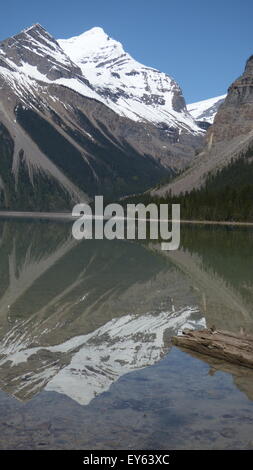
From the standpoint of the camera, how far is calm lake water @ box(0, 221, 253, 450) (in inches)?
620

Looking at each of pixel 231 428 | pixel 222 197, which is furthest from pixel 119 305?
pixel 222 197

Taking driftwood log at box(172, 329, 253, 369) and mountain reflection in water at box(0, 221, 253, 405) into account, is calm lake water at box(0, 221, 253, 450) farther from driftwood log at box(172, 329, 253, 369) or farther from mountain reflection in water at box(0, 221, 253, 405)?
driftwood log at box(172, 329, 253, 369)

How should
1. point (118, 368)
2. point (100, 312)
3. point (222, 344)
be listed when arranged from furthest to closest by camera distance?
point (100, 312) < point (222, 344) < point (118, 368)

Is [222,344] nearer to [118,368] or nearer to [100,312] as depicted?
[118,368]

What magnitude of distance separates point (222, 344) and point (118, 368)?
443 centimetres

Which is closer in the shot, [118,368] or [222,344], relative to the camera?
[118,368]

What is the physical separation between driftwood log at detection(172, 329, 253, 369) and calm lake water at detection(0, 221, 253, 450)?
1.48 feet

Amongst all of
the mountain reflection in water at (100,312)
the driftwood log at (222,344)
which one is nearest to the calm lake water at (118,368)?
the mountain reflection in water at (100,312)

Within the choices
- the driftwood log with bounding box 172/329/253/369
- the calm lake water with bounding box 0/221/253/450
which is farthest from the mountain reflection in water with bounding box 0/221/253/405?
the driftwood log with bounding box 172/329/253/369

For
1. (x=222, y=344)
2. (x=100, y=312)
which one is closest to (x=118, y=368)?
(x=222, y=344)

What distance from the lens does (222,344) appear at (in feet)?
75.7

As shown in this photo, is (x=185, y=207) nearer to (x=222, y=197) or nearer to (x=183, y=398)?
(x=222, y=197)

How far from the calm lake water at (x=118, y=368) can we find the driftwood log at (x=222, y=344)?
1.48 feet

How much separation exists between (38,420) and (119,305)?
19.7 m
